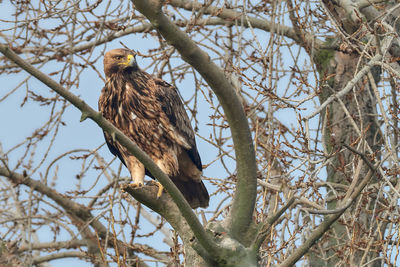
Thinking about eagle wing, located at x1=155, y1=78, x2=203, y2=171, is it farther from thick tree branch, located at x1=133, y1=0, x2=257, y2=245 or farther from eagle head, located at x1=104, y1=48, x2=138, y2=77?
thick tree branch, located at x1=133, y1=0, x2=257, y2=245

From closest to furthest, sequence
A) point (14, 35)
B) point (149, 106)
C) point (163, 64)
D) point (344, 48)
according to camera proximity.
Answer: point (149, 106) < point (344, 48) < point (14, 35) < point (163, 64)

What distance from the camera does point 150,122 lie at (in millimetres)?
5281

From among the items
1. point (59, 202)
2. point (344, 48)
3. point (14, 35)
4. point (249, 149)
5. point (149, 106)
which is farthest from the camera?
point (59, 202)

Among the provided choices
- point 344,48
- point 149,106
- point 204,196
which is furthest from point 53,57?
→ point 344,48

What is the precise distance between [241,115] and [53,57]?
4.22 meters

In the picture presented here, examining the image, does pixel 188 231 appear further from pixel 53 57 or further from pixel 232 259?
pixel 53 57

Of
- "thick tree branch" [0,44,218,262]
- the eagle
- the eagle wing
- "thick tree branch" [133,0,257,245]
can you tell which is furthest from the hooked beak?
"thick tree branch" [0,44,218,262]

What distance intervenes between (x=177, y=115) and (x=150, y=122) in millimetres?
334

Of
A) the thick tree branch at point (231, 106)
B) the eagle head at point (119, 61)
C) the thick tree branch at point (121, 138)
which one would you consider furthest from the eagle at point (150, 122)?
the thick tree branch at point (121, 138)

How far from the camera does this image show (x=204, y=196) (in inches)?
216

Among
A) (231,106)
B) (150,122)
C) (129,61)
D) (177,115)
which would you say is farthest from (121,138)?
(129,61)

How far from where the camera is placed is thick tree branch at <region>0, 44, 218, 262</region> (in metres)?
3.07

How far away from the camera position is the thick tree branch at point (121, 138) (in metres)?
3.07

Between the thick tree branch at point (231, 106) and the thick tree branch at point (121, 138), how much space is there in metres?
0.31
